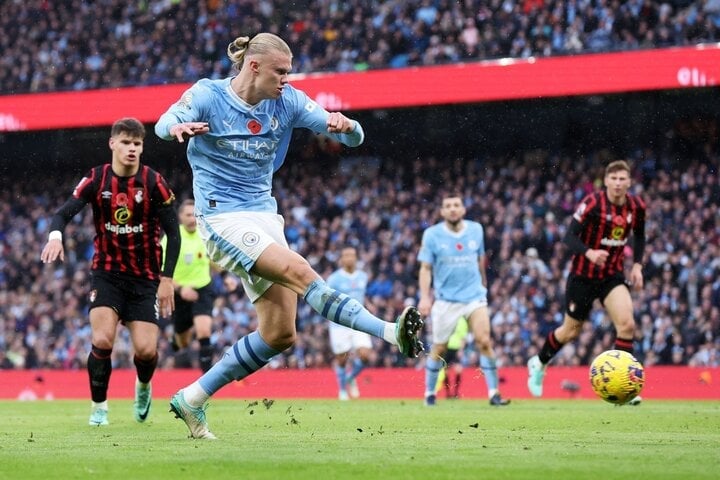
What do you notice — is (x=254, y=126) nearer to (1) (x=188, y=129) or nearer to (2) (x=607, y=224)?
(1) (x=188, y=129)

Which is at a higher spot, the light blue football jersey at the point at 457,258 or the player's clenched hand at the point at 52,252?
the light blue football jersey at the point at 457,258

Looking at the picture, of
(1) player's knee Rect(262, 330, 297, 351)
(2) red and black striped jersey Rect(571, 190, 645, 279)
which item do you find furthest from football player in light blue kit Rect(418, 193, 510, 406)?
(1) player's knee Rect(262, 330, 297, 351)

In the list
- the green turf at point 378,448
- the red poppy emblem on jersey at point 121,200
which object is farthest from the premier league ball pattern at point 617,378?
the red poppy emblem on jersey at point 121,200

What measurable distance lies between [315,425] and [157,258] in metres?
1.90

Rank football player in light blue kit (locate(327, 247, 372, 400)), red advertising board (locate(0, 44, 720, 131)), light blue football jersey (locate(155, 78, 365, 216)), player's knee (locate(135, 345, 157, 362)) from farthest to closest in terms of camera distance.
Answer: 1. red advertising board (locate(0, 44, 720, 131))
2. football player in light blue kit (locate(327, 247, 372, 400))
3. player's knee (locate(135, 345, 157, 362))
4. light blue football jersey (locate(155, 78, 365, 216))

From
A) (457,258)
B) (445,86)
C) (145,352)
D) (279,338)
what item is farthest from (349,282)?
(279,338)

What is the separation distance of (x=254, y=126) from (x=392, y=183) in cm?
1884

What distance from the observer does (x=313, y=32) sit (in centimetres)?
2555

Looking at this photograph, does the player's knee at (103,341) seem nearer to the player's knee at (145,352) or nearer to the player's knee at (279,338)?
the player's knee at (145,352)

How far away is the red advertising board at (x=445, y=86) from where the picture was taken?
2127 cm

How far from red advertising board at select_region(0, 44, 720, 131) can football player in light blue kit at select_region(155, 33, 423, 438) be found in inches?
595

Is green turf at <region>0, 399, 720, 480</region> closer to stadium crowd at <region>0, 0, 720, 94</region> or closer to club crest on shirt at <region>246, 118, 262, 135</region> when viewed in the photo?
club crest on shirt at <region>246, 118, 262, 135</region>

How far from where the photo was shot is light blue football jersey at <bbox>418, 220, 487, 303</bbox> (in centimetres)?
1368

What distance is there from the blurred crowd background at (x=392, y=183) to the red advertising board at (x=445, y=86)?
28 cm
